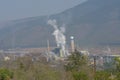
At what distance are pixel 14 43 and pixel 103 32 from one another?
3370 cm

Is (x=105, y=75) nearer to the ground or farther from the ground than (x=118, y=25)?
nearer to the ground

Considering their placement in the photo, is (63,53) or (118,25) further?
(118,25)

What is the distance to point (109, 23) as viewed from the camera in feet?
655

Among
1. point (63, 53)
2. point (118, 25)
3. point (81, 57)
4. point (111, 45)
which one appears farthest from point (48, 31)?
point (81, 57)

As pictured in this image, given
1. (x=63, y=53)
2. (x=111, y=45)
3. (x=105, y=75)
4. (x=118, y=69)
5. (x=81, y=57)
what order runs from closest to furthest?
1. (x=105, y=75)
2. (x=118, y=69)
3. (x=81, y=57)
4. (x=63, y=53)
5. (x=111, y=45)

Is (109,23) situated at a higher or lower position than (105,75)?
higher

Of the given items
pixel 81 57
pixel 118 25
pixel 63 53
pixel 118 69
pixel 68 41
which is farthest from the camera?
pixel 118 25

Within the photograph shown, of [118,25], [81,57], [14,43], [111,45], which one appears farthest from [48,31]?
[81,57]

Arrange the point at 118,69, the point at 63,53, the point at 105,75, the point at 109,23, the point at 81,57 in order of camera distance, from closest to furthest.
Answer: the point at 105,75 < the point at 118,69 < the point at 81,57 < the point at 63,53 < the point at 109,23

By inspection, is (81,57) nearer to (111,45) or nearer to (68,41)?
(111,45)

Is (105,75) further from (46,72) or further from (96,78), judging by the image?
(46,72)

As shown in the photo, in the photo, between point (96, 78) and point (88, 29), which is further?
point (88, 29)

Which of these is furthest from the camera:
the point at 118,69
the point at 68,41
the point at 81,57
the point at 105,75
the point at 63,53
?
the point at 68,41

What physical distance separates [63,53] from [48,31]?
82.0 m
